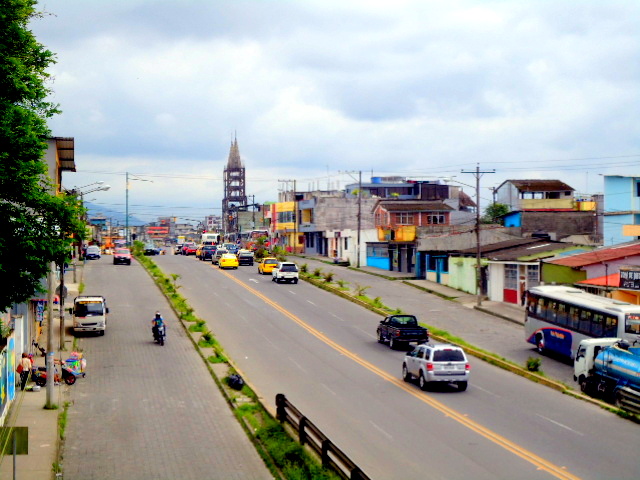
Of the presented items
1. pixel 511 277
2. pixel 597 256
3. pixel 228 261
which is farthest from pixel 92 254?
pixel 597 256

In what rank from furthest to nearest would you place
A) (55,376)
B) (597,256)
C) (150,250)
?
(150,250) < (597,256) < (55,376)

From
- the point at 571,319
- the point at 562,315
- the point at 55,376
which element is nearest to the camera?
the point at 55,376

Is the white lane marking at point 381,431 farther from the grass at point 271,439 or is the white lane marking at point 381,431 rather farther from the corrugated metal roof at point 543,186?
the corrugated metal roof at point 543,186

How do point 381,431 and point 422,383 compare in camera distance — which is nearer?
point 381,431

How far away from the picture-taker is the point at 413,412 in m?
24.6

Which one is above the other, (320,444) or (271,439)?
(320,444)

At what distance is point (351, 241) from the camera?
8862cm

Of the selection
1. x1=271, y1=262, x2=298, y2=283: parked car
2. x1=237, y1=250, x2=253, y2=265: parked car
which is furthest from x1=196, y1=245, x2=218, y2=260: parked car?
x1=271, y1=262, x2=298, y2=283: parked car

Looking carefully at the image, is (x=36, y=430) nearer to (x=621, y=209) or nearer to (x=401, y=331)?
(x=401, y=331)

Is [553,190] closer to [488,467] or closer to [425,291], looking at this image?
[425,291]

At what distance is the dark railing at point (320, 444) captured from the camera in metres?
15.5

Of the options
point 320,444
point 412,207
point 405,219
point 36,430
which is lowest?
point 36,430

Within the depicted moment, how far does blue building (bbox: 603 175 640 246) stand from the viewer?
2327 inches

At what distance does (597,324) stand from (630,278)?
7.92 meters
